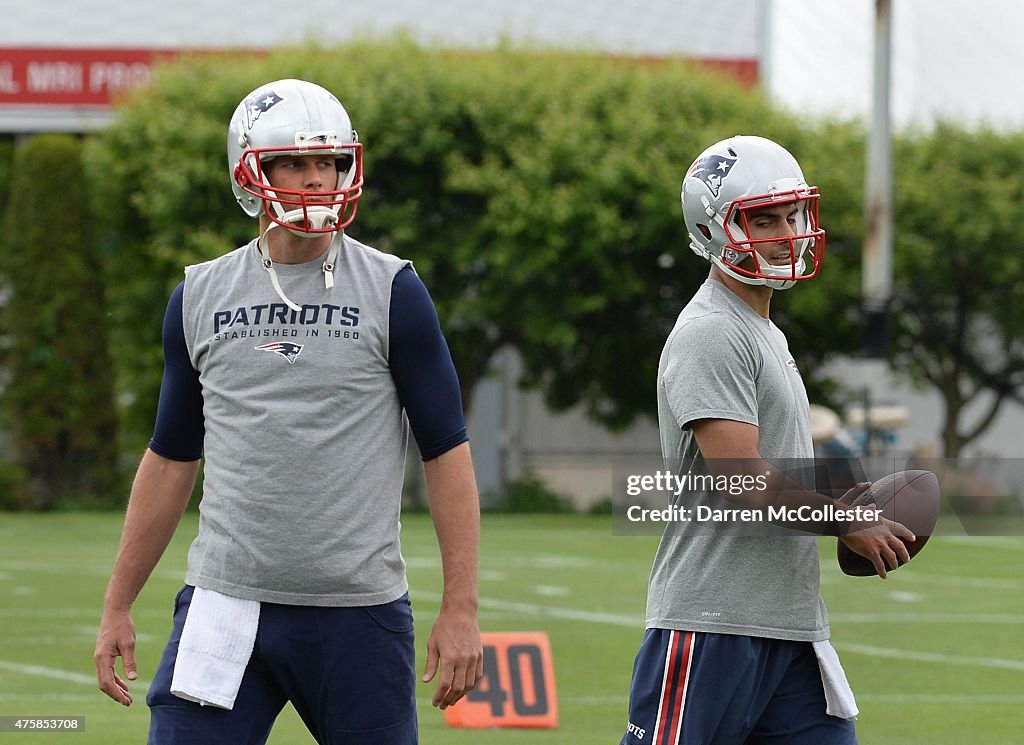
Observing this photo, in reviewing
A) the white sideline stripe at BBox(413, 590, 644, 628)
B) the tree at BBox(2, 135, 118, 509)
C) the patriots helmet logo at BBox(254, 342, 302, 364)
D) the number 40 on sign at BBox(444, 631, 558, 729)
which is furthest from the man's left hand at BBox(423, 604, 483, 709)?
the tree at BBox(2, 135, 118, 509)

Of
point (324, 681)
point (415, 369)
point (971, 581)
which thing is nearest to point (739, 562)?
point (415, 369)

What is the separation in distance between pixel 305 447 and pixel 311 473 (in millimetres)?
58

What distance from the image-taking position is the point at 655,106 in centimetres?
2605

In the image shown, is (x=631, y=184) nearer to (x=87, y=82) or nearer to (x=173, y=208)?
(x=173, y=208)

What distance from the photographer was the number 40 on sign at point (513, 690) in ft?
27.3

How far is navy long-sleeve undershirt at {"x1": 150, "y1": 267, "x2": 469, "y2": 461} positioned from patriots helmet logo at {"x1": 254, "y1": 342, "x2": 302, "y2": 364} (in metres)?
0.21

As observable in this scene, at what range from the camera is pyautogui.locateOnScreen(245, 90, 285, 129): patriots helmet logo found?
392 centimetres

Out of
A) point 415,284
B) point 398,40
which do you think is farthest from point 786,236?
point 398,40

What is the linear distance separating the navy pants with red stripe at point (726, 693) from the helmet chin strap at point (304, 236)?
1.14 meters

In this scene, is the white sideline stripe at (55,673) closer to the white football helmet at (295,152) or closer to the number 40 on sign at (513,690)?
the number 40 on sign at (513,690)

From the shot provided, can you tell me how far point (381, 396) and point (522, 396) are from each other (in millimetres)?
25796

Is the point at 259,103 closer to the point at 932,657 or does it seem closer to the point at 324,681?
the point at 324,681

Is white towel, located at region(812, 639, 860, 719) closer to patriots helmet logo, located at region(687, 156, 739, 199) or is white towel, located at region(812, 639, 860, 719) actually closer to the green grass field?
patriots helmet logo, located at region(687, 156, 739, 199)

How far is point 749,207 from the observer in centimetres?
→ 420
